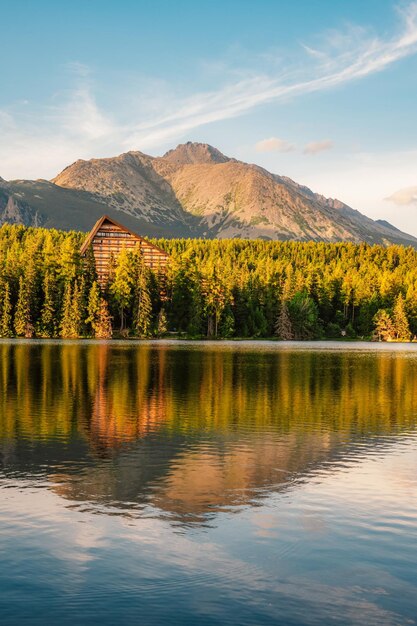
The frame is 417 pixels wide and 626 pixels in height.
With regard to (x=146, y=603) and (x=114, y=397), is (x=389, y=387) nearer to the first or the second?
(x=114, y=397)

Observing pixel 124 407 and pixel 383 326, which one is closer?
pixel 124 407

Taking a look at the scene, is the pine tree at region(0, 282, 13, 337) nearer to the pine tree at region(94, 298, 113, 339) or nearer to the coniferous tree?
the pine tree at region(94, 298, 113, 339)

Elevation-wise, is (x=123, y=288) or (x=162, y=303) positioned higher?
(x=123, y=288)

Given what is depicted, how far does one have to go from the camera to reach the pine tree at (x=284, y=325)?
171 metres

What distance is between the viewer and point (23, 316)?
134750mm

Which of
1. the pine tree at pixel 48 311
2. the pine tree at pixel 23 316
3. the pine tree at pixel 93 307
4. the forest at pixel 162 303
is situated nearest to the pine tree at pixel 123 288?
the forest at pixel 162 303

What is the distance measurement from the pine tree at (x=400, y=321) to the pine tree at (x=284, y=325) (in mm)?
34419

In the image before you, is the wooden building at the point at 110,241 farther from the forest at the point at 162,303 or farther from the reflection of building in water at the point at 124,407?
the reflection of building in water at the point at 124,407

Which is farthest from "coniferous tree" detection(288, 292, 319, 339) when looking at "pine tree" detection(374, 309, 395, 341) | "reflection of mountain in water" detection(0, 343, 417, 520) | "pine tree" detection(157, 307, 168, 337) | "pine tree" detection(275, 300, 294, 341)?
"reflection of mountain in water" detection(0, 343, 417, 520)

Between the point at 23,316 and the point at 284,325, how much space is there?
2717 inches

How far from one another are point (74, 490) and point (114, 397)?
2204cm

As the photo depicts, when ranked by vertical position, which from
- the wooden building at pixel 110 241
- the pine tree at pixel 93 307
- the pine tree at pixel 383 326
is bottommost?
the pine tree at pixel 383 326

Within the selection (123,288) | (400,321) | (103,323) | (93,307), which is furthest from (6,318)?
(400,321)

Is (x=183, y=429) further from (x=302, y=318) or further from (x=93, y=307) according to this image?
(x=302, y=318)
